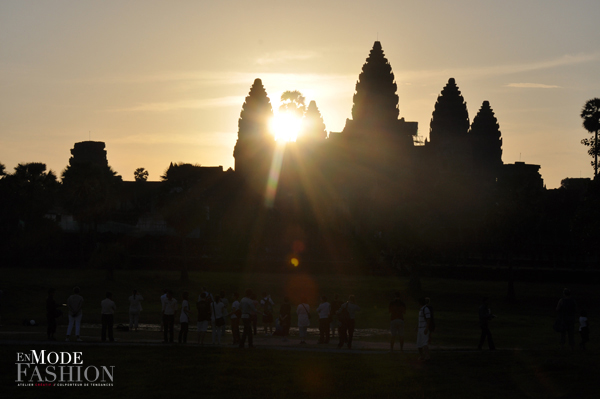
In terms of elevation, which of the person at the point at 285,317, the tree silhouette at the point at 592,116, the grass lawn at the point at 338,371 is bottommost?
the grass lawn at the point at 338,371

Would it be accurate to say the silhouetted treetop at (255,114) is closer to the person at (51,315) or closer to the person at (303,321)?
the person at (303,321)

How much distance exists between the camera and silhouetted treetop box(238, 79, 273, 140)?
4205 inches

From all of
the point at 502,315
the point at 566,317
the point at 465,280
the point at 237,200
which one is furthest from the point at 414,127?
the point at 566,317

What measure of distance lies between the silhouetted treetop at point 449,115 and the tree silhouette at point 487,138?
17377 millimetres

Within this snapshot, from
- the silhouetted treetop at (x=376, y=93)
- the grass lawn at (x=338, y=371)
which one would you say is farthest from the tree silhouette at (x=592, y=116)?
the grass lawn at (x=338, y=371)

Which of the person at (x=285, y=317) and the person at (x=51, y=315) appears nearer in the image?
the person at (x=51, y=315)

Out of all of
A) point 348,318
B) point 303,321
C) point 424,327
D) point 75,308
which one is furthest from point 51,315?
point 424,327

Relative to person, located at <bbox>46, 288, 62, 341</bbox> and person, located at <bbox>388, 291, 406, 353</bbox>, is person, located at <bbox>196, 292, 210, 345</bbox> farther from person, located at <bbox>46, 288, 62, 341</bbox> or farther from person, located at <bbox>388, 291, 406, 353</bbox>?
person, located at <bbox>388, 291, 406, 353</bbox>

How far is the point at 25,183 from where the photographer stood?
8256 cm

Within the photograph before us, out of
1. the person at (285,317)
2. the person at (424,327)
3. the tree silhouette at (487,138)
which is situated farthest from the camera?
the tree silhouette at (487,138)

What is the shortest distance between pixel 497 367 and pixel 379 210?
50.6 m

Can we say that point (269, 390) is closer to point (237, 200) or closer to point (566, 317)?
point (566, 317)

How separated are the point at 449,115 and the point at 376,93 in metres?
30.8

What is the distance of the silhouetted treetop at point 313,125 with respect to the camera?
97.2m
